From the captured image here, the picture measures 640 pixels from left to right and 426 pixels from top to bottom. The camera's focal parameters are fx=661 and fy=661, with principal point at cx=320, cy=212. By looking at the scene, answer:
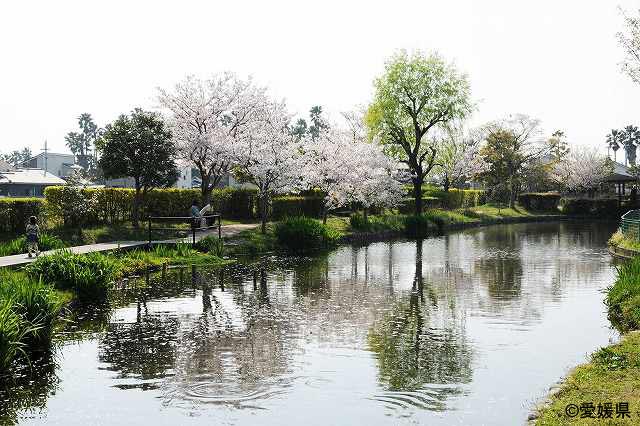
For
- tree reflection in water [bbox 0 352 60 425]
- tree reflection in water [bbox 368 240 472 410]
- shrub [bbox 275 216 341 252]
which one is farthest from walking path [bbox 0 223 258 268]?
tree reflection in water [bbox 368 240 472 410]

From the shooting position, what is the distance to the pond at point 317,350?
1019 cm

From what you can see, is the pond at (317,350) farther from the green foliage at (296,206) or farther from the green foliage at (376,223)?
the green foliage at (296,206)

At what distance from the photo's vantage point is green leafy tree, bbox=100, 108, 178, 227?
3322 centimetres

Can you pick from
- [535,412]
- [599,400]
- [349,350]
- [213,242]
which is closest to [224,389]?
[349,350]

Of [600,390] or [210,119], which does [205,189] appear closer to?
[210,119]

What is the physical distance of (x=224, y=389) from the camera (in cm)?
1108

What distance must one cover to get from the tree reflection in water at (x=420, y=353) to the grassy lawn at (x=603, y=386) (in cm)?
189

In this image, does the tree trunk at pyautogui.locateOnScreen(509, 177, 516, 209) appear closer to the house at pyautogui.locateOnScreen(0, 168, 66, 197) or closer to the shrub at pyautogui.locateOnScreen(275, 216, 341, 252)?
the shrub at pyautogui.locateOnScreen(275, 216, 341, 252)

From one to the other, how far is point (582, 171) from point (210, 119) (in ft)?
189

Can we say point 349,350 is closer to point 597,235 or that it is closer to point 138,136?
point 138,136

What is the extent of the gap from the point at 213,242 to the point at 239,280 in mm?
6437

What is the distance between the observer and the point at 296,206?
48.2 m

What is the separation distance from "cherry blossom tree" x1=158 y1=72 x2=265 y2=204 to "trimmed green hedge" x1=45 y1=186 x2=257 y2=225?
5.76 ft

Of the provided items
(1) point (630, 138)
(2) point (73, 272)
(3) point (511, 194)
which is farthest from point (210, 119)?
(1) point (630, 138)
